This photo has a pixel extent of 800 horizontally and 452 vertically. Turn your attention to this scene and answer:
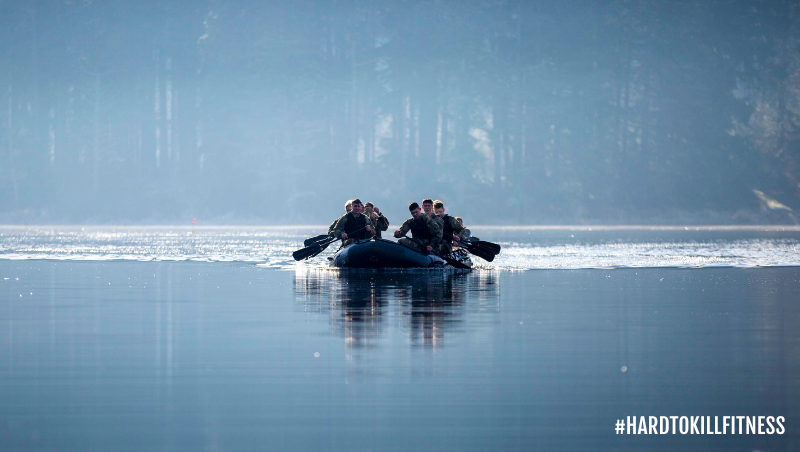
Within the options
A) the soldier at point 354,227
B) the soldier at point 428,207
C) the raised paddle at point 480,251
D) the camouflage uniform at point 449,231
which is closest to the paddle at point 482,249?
the raised paddle at point 480,251

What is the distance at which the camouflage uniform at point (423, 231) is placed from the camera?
105ft

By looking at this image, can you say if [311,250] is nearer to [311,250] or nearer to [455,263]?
[311,250]

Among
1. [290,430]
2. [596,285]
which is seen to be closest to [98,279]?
[596,285]

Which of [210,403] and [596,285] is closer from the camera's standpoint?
[210,403]

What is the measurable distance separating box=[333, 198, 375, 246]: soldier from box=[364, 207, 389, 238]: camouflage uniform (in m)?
0.60

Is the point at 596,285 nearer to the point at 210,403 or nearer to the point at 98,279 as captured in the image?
the point at 98,279

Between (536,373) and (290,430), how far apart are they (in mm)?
3631

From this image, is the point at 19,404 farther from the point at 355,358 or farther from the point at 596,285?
the point at 596,285

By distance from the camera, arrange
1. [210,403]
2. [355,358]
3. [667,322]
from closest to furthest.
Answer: [210,403], [355,358], [667,322]

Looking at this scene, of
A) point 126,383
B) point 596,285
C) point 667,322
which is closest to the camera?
point 126,383

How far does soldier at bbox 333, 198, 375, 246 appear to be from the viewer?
110ft

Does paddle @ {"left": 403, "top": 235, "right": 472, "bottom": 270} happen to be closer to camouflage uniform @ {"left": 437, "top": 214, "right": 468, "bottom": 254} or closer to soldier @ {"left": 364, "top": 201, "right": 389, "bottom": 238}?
camouflage uniform @ {"left": 437, "top": 214, "right": 468, "bottom": 254}

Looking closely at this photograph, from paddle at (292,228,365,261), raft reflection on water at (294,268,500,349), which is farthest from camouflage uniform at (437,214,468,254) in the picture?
paddle at (292,228,365,261)

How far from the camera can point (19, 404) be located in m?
10.5
